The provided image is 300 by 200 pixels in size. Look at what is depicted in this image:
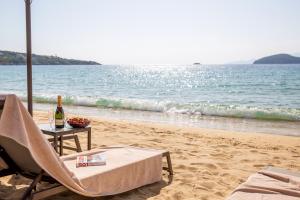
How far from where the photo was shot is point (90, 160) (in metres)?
3.90

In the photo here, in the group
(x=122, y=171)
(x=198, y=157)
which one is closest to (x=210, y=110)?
(x=198, y=157)

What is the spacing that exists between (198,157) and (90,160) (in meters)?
2.38

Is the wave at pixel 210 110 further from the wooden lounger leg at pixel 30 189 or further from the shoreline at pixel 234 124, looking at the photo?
Answer: the wooden lounger leg at pixel 30 189

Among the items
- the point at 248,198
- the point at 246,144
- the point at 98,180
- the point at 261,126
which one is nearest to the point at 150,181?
the point at 98,180

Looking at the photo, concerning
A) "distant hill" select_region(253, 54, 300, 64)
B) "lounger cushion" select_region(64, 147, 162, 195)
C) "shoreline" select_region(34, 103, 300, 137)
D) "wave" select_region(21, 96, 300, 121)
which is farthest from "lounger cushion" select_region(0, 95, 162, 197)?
"distant hill" select_region(253, 54, 300, 64)

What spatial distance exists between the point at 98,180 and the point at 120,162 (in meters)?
0.44

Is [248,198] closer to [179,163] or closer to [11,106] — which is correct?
[11,106]

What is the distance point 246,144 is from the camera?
7.37 m

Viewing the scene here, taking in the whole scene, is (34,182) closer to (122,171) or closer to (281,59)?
(122,171)

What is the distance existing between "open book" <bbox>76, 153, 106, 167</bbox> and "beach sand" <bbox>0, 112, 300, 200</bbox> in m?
0.37

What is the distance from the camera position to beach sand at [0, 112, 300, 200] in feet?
13.7

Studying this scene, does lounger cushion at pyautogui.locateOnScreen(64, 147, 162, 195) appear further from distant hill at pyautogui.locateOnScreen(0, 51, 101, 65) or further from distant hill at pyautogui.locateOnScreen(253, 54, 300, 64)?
distant hill at pyautogui.locateOnScreen(253, 54, 300, 64)

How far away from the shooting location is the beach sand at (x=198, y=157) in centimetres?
418

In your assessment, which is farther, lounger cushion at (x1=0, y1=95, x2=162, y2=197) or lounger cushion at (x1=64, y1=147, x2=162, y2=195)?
lounger cushion at (x1=64, y1=147, x2=162, y2=195)
